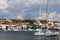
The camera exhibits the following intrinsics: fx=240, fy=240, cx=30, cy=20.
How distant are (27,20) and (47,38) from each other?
184 feet

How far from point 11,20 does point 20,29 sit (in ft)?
42.4

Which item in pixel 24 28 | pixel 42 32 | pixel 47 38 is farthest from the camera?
pixel 24 28

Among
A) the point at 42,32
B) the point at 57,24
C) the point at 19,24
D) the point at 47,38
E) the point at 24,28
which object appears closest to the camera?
the point at 47,38

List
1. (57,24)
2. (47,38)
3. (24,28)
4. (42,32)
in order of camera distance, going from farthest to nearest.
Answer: (24,28) → (57,24) → (42,32) → (47,38)

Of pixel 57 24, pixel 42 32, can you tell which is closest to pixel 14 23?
pixel 57 24

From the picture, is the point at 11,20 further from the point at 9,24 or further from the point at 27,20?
the point at 27,20

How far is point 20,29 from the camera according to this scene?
4596 inches

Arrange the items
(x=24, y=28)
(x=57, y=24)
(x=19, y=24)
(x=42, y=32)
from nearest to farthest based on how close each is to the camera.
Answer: (x=42, y=32), (x=57, y=24), (x=24, y=28), (x=19, y=24)

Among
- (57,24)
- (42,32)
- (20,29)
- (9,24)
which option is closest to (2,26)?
(9,24)

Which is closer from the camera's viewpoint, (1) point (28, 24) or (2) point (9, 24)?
(1) point (28, 24)

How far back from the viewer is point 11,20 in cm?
12775

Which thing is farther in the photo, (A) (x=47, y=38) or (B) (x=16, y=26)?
(B) (x=16, y=26)

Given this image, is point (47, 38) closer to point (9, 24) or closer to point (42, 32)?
point (42, 32)

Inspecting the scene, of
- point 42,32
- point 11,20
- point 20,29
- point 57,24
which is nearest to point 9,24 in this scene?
point 11,20
